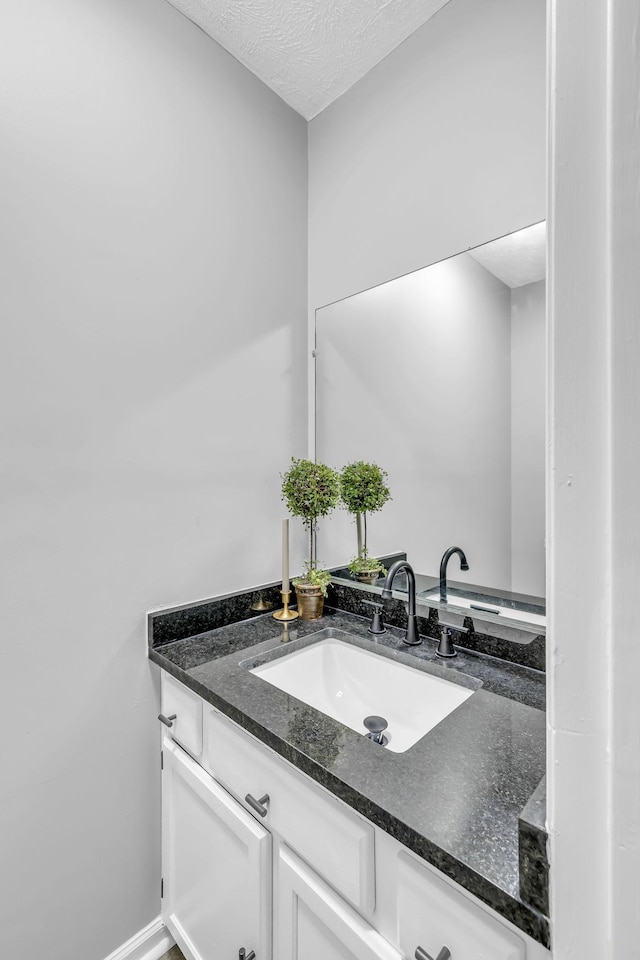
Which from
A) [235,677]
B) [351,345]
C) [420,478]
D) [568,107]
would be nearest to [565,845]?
[568,107]

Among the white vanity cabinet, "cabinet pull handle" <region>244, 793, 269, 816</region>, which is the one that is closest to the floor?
the white vanity cabinet

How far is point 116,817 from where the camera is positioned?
113 centimetres

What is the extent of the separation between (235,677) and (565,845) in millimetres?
783

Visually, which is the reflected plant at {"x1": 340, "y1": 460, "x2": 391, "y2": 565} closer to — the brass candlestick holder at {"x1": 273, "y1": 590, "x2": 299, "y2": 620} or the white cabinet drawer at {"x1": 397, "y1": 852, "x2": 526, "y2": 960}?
the brass candlestick holder at {"x1": 273, "y1": 590, "x2": 299, "y2": 620}

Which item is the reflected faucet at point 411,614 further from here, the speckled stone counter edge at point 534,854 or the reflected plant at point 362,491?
the speckled stone counter edge at point 534,854

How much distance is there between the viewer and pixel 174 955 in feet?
3.95

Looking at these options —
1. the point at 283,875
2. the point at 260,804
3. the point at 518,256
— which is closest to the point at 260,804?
the point at 260,804

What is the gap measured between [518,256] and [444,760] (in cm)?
108

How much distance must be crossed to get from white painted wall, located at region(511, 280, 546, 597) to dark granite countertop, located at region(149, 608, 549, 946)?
0.25 m

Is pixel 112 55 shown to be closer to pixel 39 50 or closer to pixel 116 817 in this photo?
pixel 39 50

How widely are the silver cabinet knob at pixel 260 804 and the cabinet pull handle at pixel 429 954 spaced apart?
0.34m

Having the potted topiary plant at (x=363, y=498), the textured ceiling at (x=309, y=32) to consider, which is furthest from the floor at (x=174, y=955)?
the textured ceiling at (x=309, y=32)

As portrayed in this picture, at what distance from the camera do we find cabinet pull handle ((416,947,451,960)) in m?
0.58

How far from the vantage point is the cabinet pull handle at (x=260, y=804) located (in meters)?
0.84
